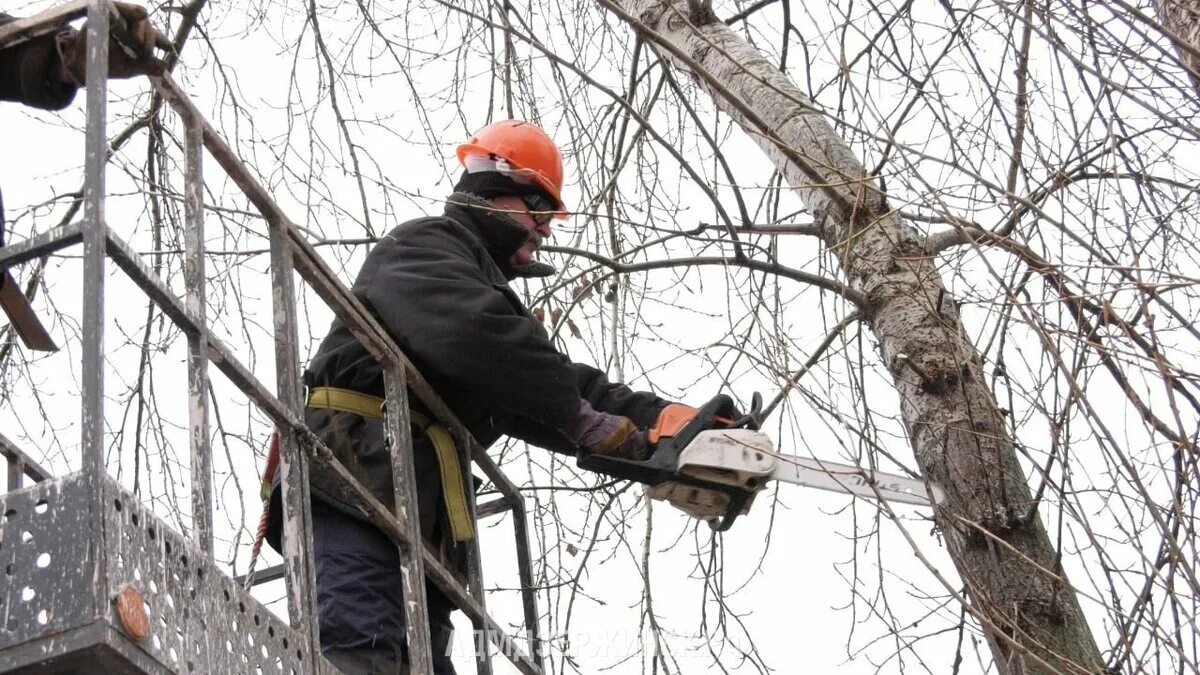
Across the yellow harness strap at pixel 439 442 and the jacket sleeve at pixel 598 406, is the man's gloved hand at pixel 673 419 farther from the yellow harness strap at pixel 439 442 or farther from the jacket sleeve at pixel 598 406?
the yellow harness strap at pixel 439 442

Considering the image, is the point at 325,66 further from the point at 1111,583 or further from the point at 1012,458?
the point at 1111,583

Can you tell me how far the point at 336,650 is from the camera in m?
3.87

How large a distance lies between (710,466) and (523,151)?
4.28 feet

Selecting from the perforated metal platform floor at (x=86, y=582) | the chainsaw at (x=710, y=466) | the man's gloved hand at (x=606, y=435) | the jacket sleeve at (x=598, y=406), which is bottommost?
the perforated metal platform floor at (x=86, y=582)

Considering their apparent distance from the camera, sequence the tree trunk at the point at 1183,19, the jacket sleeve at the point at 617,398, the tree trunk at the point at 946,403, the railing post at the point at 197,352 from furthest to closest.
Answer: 1. the jacket sleeve at the point at 617,398
2. the tree trunk at the point at 1183,19
3. the tree trunk at the point at 946,403
4. the railing post at the point at 197,352

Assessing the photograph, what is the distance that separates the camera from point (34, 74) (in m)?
3.14

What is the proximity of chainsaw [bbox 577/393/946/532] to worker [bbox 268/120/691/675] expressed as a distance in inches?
3.3

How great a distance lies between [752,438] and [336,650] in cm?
125

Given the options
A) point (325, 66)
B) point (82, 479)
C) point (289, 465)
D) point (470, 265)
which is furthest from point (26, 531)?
point (325, 66)

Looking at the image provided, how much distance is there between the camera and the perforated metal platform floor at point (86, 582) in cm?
242

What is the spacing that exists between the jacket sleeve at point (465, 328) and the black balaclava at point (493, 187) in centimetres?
59

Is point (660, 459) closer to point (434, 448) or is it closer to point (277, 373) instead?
point (434, 448)

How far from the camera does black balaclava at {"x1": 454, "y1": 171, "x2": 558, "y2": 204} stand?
5020mm

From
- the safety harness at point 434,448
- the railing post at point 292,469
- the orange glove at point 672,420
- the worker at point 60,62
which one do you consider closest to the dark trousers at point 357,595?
the safety harness at point 434,448
